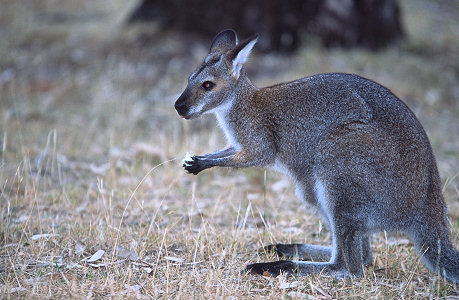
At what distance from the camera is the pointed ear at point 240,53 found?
4.25 meters

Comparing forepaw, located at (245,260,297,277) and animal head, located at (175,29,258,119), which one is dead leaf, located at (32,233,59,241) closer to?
animal head, located at (175,29,258,119)

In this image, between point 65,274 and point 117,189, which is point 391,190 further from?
point 117,189

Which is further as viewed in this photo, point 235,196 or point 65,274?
point 235,196

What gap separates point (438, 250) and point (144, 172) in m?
3.85

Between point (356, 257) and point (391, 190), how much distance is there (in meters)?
0.58

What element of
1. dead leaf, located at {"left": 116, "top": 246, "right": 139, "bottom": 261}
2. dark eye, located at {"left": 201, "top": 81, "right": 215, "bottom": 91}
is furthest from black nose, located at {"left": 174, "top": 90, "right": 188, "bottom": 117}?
dead leaf, located at {"left": 116, "top": 246, "right": 139, "bottom": 261}

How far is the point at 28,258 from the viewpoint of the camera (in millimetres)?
3979

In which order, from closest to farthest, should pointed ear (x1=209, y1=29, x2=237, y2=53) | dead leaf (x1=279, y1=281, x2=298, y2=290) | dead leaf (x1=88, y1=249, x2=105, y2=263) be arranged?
dead leaf (x1=279, y1=281, x2=298, y2=290)
dead leaf (x1=88, y1=249, x2=105, y2=263)
pointed ear (x1=209, y1=29, x2=237, y2=53)

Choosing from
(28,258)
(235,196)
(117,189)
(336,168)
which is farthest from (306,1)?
(28,258)

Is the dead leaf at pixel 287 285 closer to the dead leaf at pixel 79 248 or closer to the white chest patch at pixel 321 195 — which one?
the white chest patch at pixel 321 195

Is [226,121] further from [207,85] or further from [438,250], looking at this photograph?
[438,250]

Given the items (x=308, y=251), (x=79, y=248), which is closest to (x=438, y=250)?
(x=308, y=251)

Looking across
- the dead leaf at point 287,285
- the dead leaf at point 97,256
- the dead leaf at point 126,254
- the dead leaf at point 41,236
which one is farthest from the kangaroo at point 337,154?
the dead leaf at point 41,236

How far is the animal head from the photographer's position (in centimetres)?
438
